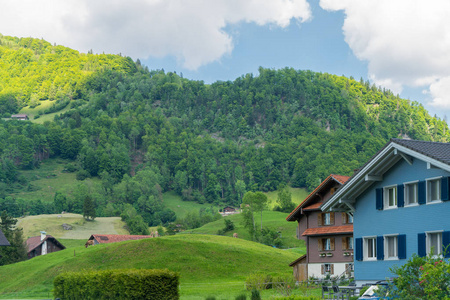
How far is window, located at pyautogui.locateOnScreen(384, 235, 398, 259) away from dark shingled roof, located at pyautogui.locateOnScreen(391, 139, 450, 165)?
17.4ft

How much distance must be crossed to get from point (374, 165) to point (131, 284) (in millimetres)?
14571

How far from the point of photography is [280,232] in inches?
5012

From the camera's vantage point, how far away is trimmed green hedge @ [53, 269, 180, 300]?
1147 inches

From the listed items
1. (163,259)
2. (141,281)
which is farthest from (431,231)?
(163,259)

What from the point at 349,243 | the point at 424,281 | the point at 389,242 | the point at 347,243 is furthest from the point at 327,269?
the point at 424,281

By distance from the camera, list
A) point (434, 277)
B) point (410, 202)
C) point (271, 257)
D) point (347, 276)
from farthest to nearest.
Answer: point (271, 257) → point (347, 276) → point (410, 202) → point (434, 277)

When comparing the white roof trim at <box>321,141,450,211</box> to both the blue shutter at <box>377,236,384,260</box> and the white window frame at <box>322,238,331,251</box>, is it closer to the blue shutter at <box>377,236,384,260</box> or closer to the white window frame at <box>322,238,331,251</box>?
the blue shutter at <box>377,236,384,260</box>

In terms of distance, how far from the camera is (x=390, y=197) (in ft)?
107

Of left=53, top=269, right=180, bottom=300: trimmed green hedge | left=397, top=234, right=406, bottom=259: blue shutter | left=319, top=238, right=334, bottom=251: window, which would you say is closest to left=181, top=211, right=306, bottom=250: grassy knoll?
left=319, top=238, right=334, bottom=251: window

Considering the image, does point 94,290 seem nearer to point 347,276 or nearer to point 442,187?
point 442,187

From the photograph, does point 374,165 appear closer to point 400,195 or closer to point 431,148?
point 400,195

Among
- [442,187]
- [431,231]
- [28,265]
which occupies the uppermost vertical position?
[442,187]

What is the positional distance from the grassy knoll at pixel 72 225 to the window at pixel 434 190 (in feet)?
482

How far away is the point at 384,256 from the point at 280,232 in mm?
95737
